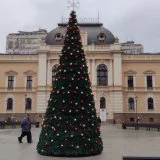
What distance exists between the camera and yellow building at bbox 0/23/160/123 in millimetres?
47625

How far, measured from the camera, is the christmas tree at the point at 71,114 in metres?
12.0

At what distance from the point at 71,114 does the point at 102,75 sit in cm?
3693

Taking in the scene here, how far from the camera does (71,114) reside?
12461 mm

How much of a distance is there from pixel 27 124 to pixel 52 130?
568 cm

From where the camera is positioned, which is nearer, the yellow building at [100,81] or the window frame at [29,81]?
the yellow building at [100,81]

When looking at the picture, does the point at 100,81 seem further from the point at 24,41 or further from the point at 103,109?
the point at 24,41

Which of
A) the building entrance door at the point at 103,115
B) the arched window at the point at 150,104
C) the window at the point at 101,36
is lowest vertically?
the building entrance door at the point at 103,115

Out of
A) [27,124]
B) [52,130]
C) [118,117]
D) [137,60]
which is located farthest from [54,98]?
[137,60]

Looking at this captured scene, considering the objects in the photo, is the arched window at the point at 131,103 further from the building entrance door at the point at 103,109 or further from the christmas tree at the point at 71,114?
the christmas tree at the point at 71,114

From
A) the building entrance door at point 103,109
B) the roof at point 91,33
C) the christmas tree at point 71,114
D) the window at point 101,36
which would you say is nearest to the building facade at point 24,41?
the roof at point 91,33

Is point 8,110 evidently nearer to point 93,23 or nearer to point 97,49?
point 97,49

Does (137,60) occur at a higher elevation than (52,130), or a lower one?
higher

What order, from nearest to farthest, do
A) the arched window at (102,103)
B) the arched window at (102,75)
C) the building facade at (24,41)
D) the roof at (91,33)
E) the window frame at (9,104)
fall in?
the arched window at (102,103) → the arched window at (102,75) → the window frame at (9,104) → the roof at (91,33) → the building facade at (24,41)

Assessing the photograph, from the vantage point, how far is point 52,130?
12.3 meters
